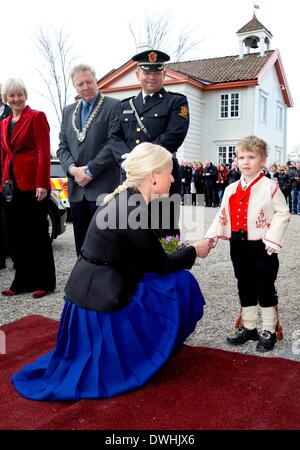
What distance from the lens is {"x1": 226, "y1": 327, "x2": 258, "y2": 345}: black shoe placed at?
12.2ft

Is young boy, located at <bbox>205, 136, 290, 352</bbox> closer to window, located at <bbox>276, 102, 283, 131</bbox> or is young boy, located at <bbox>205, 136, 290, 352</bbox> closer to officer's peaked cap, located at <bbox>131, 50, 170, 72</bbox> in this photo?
officer's peaked cap, located at <bbox>131, 50, 170, 72</bbox>

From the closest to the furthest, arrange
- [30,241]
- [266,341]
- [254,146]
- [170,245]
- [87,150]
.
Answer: [170,245]
[254,146]
[266,341]
[87,150]
[30,241]

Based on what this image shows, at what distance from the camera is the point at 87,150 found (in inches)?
185

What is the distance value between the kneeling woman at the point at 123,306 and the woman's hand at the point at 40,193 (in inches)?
85.8

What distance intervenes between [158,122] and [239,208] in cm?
119

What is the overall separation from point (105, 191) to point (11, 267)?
9.27 ft

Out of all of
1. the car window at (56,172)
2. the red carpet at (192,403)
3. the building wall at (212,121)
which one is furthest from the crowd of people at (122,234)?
the building wall at (212,121)

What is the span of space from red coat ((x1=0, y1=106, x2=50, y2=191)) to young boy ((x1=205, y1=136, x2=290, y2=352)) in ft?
7.19

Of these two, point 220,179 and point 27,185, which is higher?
point 220,179

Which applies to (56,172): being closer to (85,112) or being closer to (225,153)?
(85,112)

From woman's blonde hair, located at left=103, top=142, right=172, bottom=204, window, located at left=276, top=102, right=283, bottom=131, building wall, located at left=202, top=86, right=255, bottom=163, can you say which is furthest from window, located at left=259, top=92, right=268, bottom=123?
woman's blonde hair, located at left=103, top=142, right=172, bottom=204

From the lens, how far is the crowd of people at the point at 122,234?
282 cm

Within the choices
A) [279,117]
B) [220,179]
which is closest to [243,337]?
[220,179]

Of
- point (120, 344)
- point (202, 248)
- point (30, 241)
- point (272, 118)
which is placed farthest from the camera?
point (272, 118)
